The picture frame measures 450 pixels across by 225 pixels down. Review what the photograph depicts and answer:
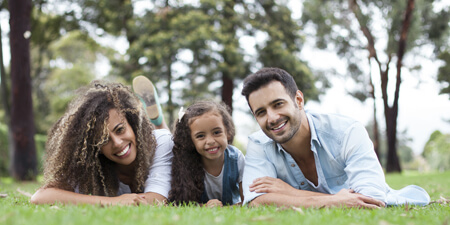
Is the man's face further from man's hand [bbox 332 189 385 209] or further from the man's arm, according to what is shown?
man's hand [bbox 332 189 385 209]

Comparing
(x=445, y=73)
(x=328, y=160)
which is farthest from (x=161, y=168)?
(x=445, y=73)

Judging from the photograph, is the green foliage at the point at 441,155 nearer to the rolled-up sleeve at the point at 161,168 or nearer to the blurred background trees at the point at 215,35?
the blurred background trees at the point at 215,35

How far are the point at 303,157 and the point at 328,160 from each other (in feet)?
1.01

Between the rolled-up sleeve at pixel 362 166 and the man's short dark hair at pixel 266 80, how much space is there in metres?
0.78

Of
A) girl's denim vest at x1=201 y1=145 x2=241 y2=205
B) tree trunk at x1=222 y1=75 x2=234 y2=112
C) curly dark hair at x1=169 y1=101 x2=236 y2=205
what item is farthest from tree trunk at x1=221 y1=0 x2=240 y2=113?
girl's denim vest at x1=201 y1=145 x2=241 y2=205

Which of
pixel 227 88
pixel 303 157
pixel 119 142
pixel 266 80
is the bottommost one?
pixel 303 157

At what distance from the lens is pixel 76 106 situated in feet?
14.7

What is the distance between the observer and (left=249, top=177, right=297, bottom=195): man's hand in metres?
4.01

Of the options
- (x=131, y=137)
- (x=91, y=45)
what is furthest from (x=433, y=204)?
(x=91, y=45)

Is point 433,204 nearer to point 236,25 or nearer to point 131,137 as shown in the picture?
point 131,137

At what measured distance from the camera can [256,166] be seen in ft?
14.3

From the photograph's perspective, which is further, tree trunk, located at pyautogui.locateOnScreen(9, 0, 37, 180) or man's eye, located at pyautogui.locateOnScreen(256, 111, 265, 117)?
tree trunk, located at pyautogui.locateOnScreen(9, 0, 37, 180)

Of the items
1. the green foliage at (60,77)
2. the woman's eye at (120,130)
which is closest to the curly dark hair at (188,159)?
the woman's eye at (120,130)

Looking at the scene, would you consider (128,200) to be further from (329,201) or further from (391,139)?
(391,139)
